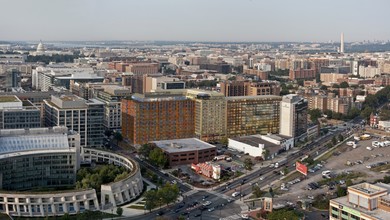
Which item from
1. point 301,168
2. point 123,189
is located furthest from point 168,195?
point 301,168

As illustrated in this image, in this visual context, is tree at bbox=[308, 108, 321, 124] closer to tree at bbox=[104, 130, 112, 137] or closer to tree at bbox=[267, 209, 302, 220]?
tree at bbox=[104, 130, 112, 137]

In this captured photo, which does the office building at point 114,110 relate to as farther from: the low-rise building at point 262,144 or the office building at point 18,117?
the low-rise building at point 262,144

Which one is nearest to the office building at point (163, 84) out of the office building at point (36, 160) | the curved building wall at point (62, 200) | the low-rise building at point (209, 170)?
the low-rise building at point (209, 170)

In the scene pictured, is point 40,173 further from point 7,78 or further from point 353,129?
point 7,78

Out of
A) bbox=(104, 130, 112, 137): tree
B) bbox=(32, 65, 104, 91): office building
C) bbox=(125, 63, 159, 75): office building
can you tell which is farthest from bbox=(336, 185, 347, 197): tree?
bbox=(125, 63, 159, 75): office building

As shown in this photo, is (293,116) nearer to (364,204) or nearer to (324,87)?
(364,204)
